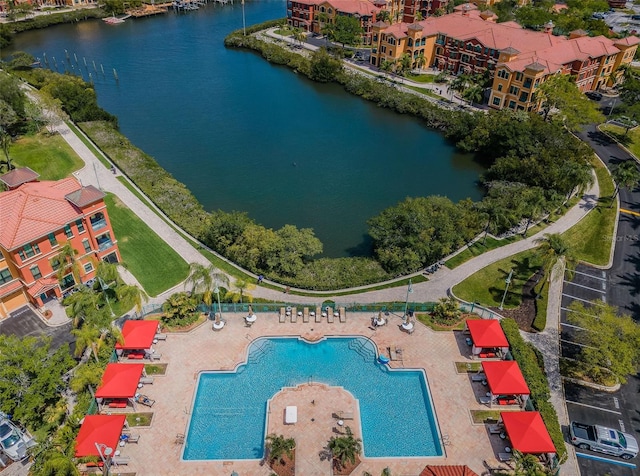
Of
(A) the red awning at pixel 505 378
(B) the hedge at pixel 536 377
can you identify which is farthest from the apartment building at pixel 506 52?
(A) the red awning at pixel 505 378

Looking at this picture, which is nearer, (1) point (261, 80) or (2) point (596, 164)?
(2) point (596, 164)

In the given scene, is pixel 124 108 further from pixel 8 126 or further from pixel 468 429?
pixel 468 429

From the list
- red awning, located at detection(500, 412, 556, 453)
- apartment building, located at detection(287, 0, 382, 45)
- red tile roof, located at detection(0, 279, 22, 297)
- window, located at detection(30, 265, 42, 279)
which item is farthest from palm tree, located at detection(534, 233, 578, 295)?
apartment building, located at detection(287, 0, 382, 45)

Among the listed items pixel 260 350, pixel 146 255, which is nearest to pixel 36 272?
pixel 146 255

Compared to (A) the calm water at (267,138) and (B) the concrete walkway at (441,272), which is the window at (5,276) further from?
(A) the calm water at (267,138)

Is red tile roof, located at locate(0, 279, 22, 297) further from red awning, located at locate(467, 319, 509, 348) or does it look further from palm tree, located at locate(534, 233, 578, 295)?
palm tree, located at locate(534, 233, 578, 295)

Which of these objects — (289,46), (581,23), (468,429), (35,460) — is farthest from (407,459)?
(581,23)
